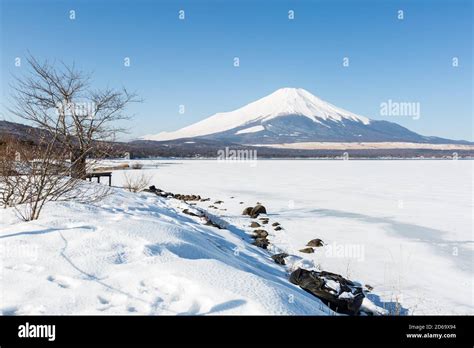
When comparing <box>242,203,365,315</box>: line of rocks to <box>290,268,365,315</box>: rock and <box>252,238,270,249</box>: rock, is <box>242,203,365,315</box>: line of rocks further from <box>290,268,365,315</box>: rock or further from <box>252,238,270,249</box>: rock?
<box>252,238,270,249</box>: rock

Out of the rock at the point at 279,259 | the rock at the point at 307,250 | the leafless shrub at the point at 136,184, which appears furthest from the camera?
the leafless shrub at the point at 136,184

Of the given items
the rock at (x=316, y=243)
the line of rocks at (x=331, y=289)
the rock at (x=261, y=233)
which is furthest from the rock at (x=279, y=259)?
the rock at (x=261, y=233)

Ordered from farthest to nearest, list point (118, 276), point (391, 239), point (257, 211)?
point (257, 211)
point (391, 239)
point (118, 276)

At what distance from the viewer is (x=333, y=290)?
5152 millimetres

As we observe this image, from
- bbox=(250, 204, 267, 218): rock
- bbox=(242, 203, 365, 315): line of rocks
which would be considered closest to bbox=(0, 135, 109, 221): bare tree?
bbox=(242, 203, 365, 315): line of rocks

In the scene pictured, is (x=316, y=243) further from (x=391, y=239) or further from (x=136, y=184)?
(x=136, y=184)

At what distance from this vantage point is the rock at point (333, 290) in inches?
183

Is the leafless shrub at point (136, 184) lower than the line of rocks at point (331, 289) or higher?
higher

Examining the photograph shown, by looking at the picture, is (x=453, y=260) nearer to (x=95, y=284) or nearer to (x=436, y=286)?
(x=436, y=286)

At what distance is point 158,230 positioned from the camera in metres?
4.73

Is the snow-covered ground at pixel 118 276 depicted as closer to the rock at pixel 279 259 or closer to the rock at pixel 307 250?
the rock at pixel 279 259

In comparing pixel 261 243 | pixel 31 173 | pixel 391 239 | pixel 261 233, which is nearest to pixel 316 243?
pixel 261 243

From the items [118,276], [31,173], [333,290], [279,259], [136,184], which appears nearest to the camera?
[118,276]

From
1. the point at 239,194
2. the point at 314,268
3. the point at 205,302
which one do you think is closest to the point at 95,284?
the point at 205,302
